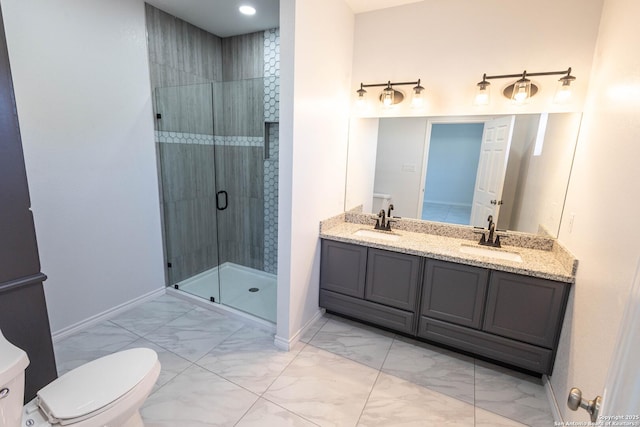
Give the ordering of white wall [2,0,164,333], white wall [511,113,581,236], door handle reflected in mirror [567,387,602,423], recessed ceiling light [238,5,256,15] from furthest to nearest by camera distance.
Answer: recessed ceiling light [238,5,256,15], white wall [511,113,581,236], white wall [2,0,164,333], door handle reflected in mirror [567,387,602,423]

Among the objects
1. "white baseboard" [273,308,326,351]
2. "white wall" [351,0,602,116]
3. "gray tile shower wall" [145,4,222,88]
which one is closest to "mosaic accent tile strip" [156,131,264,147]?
"gray tile shower wall" [145,4,222,88]

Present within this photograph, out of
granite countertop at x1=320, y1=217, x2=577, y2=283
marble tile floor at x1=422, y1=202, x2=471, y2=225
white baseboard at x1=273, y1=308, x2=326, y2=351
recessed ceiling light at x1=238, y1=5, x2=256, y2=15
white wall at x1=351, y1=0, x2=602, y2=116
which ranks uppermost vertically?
recessed ceiling light at x1=238, y1=5, x2=256, y2=15

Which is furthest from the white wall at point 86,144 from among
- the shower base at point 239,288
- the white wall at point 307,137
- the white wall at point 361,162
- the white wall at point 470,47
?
the white wall at point 470,47

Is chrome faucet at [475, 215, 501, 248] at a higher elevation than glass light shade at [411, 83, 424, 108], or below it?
below

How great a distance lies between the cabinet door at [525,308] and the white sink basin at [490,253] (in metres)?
0.21

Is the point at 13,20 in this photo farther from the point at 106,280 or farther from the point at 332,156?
the point at 332,156

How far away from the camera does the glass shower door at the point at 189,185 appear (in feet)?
9.57

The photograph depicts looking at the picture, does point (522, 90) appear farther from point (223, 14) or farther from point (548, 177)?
point (223, 14)

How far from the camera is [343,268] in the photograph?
2.53m

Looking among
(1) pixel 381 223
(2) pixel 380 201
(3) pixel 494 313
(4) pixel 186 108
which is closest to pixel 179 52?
(4) pixel 186 108

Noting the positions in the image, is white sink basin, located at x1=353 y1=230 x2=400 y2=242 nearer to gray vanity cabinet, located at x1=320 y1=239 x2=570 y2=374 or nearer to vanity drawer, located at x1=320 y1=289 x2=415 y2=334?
A: gray vanity cabinet, located at x1=320 y1=239 x2=570 y2=374

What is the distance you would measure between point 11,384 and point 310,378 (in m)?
1.50

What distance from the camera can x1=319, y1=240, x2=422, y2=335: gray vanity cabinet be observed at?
229 centimetres

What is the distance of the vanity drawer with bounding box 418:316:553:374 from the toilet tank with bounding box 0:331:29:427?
2.23m
